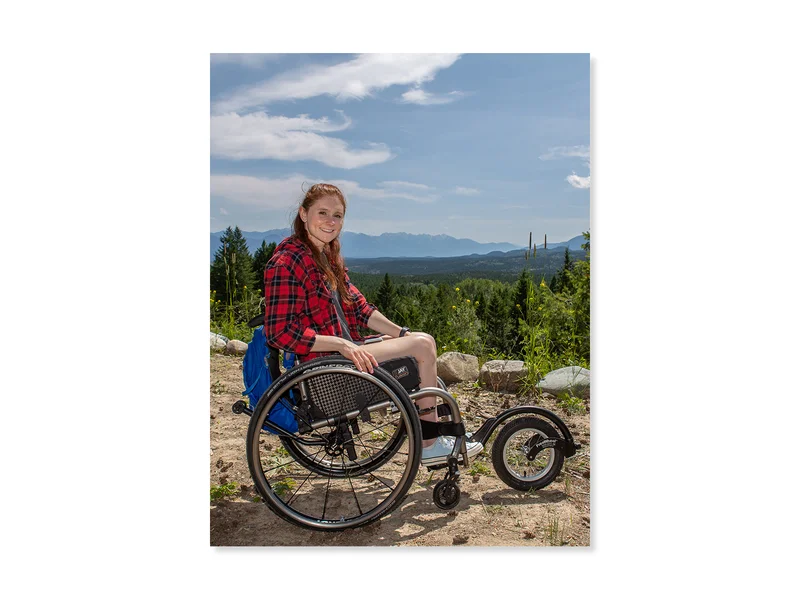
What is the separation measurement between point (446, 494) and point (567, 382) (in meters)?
1.00

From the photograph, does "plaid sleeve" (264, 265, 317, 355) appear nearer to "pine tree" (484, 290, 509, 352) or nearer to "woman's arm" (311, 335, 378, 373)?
"woman's arm" (311, 335, 378, 373)

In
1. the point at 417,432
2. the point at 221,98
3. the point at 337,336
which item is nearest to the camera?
the point at 417,432

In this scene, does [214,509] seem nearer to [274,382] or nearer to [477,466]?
[274,382]

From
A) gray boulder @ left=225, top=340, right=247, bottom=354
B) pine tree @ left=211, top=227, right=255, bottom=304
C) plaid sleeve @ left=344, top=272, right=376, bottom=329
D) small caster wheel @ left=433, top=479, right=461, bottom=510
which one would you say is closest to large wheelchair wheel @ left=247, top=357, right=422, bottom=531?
small caster wheel @ left=433, top=479, right=461, bottom=510

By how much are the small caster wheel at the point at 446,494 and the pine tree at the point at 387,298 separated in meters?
0.87

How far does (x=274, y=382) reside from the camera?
225 cm

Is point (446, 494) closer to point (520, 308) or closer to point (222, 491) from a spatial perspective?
point (222, 491)

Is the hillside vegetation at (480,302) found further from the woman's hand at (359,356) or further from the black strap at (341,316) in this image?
the woman's hand at (359,356)

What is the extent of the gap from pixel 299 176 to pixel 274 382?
911 millimetres

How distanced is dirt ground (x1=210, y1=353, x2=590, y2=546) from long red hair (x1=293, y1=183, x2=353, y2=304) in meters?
0.87

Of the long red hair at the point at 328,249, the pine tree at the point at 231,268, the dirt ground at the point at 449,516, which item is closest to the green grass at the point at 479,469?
the dirt ground at the point at 449,516
